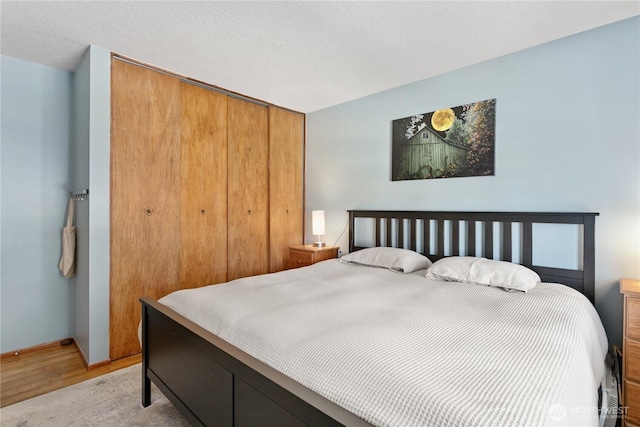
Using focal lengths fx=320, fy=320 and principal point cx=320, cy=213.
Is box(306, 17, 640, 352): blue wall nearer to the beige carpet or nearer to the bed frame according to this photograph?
the bed frame

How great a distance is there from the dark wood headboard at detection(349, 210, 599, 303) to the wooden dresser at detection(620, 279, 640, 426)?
18.1 inches

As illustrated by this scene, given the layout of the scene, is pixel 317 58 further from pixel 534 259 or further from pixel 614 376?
pixel 614 376

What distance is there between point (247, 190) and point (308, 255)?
1.00m

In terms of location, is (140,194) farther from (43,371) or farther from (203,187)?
(43,371)

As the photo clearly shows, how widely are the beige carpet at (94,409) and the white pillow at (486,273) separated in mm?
1894

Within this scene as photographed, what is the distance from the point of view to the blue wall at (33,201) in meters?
2.68

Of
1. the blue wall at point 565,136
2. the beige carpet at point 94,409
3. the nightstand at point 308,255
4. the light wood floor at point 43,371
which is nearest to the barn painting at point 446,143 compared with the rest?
the blue wall at point 565,136

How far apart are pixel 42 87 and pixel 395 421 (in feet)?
12.2

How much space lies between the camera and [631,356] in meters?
1.72

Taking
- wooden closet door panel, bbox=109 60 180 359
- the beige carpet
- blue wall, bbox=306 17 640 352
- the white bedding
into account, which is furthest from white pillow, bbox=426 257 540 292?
wooden closet door panel, bbox=109 60 180 359

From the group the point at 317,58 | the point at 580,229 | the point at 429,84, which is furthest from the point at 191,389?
the point at 429,84

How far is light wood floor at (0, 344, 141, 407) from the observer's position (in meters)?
2.16

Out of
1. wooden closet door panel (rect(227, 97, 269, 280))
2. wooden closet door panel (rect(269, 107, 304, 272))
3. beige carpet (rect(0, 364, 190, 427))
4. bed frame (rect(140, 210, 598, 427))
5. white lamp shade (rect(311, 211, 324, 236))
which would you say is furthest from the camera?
wooden closet door panel (rect(269, 107, 304, 272))

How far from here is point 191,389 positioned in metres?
1.52
